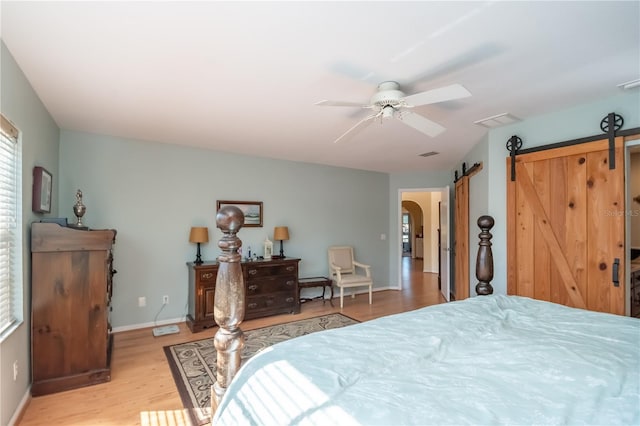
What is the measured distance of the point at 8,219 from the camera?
6.84 feet

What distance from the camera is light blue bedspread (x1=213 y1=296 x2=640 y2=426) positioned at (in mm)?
873

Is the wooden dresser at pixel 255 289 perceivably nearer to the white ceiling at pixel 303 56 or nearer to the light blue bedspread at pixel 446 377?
the white ceiling at pixel 303 56

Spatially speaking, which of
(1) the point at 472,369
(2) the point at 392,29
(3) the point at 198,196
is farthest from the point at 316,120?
(1) the point at 472,369

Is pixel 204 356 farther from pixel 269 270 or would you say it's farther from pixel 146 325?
pixel 269 270

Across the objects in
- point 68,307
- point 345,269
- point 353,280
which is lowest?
point 353,280

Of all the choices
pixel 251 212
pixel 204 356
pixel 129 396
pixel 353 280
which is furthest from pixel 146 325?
pixel 353 280

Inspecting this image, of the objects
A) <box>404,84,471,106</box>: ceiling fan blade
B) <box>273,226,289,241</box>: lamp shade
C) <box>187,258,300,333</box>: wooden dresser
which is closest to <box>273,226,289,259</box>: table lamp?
<box>273,226,289,241</box>: lamp shade

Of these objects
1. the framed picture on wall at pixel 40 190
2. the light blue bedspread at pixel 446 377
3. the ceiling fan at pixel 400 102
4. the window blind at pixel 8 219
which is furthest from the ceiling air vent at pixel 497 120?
the framed picture on wall at pixel 40 190

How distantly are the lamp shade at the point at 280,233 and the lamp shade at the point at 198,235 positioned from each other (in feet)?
3.47

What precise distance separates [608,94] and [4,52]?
4.19 m

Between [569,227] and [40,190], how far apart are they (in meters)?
4.52

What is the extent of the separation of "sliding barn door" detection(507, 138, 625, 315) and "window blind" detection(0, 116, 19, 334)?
415 cm

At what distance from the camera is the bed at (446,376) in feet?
2.87

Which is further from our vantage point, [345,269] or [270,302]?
[345,269]
